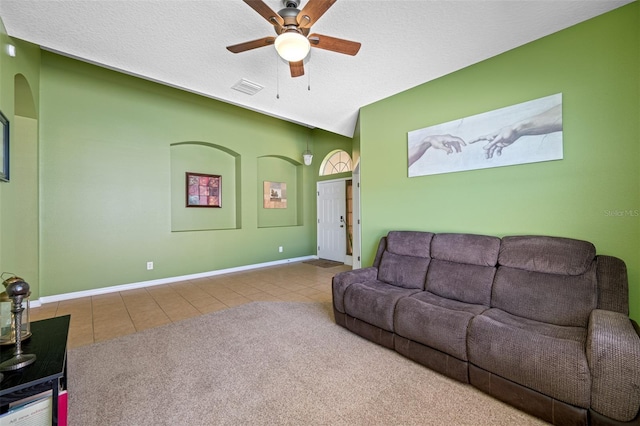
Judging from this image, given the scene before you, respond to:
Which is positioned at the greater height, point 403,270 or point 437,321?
point 403,270

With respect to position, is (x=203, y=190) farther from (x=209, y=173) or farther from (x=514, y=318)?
(x=514, y=318)

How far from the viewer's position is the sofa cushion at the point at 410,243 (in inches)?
105

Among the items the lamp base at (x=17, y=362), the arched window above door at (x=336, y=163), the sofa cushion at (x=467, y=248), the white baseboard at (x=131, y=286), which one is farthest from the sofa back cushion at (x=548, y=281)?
the white baseboard at (x=131, y=286)

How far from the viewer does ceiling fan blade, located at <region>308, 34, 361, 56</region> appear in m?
1.91

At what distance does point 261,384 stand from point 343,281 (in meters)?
1.16

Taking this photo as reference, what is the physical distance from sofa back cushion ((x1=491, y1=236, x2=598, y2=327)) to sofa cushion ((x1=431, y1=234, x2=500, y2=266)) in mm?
106

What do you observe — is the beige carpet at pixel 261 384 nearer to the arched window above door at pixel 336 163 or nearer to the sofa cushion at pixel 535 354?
the sofa cushion at pixel 535 354

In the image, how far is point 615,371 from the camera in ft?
4.08

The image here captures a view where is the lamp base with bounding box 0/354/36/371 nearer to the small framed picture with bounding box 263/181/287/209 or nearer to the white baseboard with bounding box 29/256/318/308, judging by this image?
the white baseboard with bounding box 29/256/318/308

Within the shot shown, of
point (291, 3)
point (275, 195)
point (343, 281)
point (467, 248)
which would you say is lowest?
point (343, 281)

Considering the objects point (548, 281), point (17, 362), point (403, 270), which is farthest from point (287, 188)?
point (17, 362)

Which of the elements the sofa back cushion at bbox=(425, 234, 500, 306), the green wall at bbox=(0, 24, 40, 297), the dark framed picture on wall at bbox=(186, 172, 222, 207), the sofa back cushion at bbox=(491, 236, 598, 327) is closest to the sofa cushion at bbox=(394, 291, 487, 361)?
the sofa back cushion at bbox=(425, 234, 500, 306)

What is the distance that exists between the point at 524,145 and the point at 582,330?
1462mm

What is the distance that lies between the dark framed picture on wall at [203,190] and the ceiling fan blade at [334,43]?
12.2 feet
